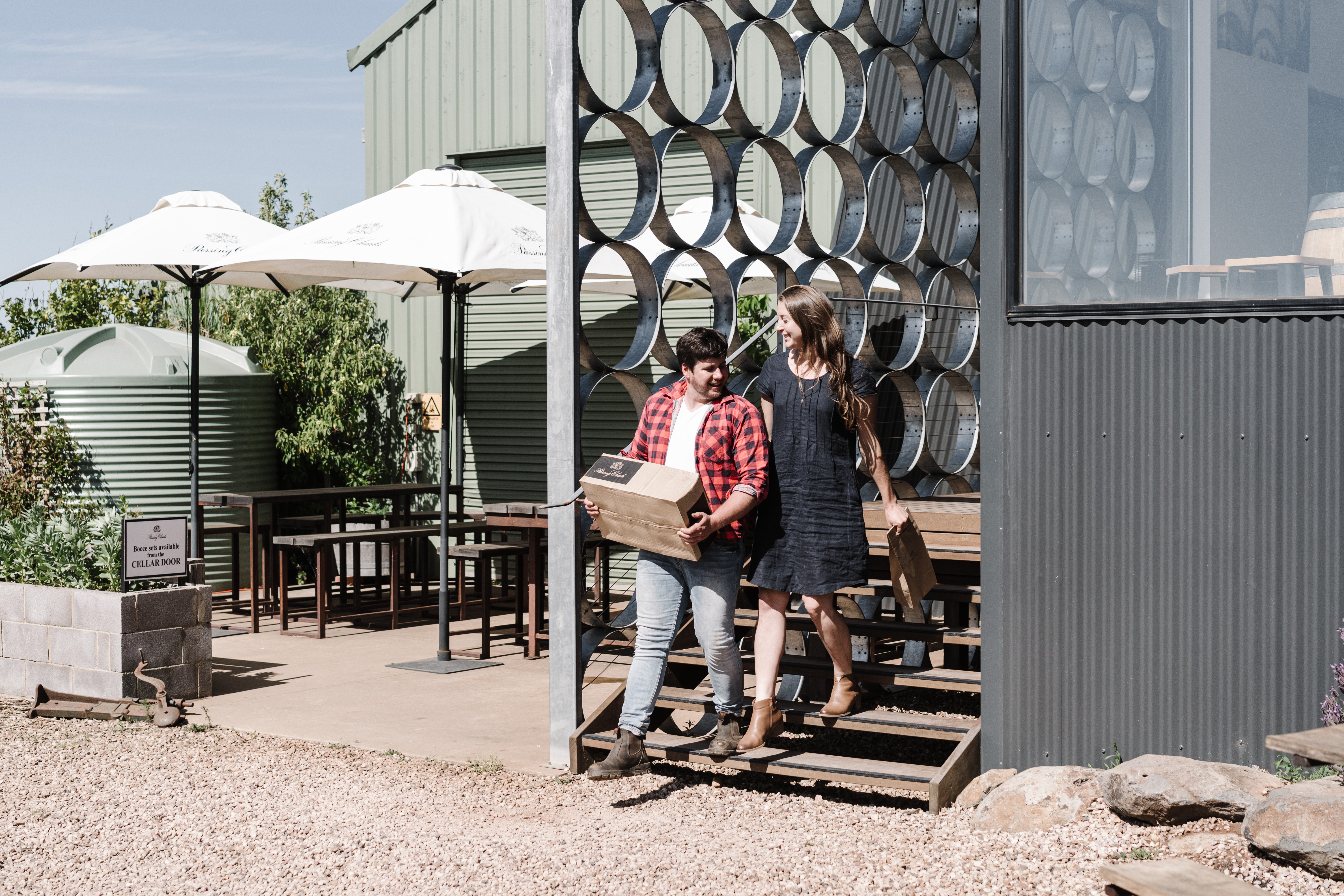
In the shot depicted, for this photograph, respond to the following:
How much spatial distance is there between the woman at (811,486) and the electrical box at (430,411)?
7641 millimetres

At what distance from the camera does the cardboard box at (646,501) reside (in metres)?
5.44

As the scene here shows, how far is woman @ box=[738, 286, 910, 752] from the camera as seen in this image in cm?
571

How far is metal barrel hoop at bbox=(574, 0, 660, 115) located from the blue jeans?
191cm

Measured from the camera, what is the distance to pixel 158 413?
12070 millimetres

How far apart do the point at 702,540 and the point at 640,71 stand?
220 cm

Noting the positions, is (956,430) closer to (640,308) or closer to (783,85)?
(783,85)

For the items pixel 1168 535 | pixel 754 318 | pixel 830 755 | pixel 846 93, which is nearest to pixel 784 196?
pixel 846 93

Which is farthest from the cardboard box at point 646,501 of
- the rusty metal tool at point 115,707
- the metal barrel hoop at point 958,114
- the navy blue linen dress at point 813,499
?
the metal barrel hoop at point 958,114

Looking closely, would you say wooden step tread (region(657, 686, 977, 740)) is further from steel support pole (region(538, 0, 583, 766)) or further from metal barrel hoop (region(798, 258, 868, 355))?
metal barrel hoop (region(798, 258, 868, 355))

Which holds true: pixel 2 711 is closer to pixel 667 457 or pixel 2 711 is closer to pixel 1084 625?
pixel 667 457

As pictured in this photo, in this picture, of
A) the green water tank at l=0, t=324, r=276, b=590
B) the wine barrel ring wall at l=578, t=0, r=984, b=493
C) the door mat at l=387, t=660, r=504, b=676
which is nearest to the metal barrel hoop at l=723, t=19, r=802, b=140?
the wine barrel ring wall at l=578, t=0, r=984, b=493

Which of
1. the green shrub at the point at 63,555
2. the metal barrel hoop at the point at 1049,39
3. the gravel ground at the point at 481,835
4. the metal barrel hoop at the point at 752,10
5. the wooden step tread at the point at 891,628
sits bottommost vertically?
the gravel ground at the point at 481,835

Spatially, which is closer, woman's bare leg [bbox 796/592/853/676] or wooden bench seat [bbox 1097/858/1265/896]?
wooden bench seat [bbox 1097/858/1265/896]

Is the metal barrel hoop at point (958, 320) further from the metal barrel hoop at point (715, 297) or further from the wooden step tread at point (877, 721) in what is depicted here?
the wooden step tread at point (877, 721)
